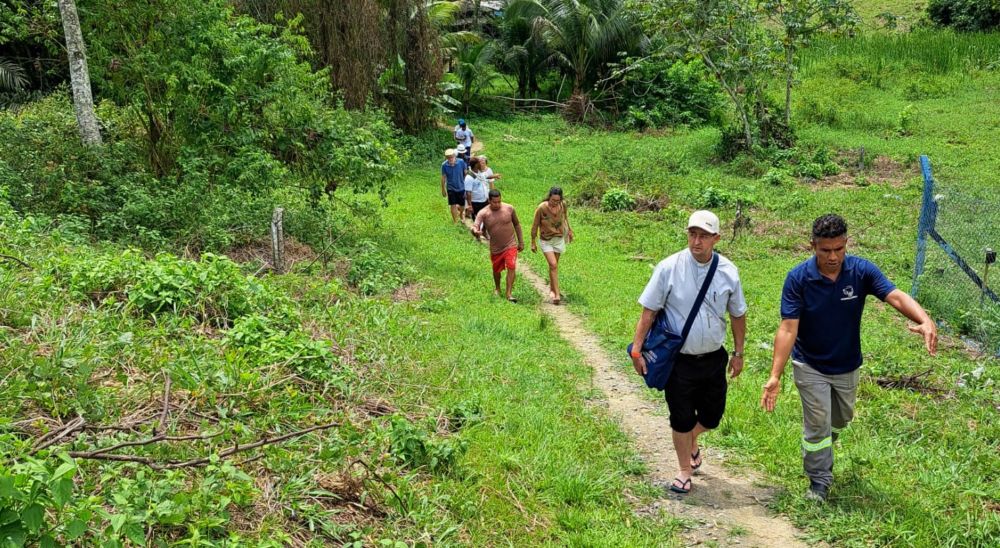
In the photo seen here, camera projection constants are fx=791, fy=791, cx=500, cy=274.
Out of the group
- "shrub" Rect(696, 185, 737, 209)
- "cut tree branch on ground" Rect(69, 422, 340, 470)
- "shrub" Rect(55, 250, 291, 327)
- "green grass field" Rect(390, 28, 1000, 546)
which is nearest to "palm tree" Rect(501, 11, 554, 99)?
"green grass field" Rect(390, 28, 1000, 546)

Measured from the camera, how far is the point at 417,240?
46.2 ft

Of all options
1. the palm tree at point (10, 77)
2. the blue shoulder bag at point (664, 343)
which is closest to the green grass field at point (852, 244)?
the blue shoulder bag at point (664, 343)

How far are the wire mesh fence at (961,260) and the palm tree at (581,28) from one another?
19518 millimetres

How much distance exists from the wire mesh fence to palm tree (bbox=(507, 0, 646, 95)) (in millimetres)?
19518

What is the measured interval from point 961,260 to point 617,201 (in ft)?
30.9

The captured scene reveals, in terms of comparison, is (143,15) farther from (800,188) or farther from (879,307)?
(800,188)

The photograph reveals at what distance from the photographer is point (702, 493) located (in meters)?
5.39

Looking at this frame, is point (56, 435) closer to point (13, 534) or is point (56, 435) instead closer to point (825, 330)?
point (13, 534)

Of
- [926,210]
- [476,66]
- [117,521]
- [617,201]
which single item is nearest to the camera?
[117,521]

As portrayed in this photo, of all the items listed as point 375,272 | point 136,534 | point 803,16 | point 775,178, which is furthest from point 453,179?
point 136,534

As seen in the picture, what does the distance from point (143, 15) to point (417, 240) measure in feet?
18.2

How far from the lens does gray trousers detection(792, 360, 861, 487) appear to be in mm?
5016

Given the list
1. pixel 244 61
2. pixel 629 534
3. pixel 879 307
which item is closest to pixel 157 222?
pixel 244 61

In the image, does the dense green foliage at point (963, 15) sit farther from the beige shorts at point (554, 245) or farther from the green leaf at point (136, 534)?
the green leaf at point (136, 534)
